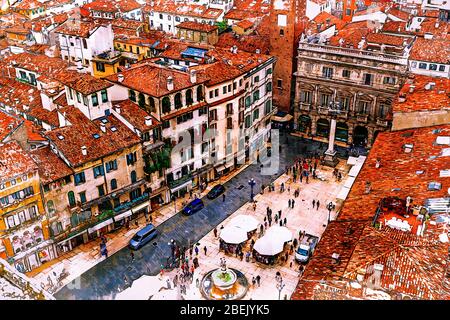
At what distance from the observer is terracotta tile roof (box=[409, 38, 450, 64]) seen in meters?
57.5

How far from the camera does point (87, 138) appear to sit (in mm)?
44500

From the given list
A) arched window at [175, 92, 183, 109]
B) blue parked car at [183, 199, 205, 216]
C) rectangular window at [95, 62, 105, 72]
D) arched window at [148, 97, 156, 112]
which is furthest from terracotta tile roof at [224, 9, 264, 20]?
blue parked car at [183, 199, 205, 216]

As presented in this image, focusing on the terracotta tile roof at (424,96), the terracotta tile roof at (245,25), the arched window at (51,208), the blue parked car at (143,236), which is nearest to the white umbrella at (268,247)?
the blue parked car at (143,236)

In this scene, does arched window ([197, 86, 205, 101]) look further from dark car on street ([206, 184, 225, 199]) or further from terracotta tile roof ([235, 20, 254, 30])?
terracotta tile roof ([235, 20, 254, 30])

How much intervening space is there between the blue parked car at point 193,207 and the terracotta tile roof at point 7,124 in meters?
18.5

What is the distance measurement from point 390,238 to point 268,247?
1766 centimetres

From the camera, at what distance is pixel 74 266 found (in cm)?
4212

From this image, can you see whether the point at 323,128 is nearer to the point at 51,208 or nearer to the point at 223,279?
the point at 223,279

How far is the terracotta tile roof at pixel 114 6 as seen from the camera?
90000mm

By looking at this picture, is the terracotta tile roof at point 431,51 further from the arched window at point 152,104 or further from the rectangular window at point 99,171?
the rectangular window at point 99,171

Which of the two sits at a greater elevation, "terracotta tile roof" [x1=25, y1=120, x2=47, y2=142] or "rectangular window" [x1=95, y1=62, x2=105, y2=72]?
"rectangular window" [x1=95, y1=62, x2=105, y2=72]

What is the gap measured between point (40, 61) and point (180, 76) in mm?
22442

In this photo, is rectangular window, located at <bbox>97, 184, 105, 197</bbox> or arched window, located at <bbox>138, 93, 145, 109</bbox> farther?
arched window, located at <bbox>138, 93, 145, 109</bbox>

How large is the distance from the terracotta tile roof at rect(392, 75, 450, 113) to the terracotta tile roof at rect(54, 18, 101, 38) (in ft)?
135
